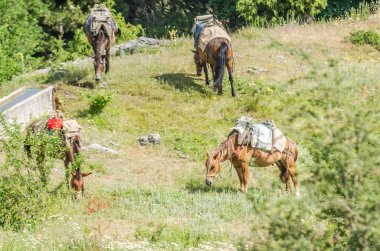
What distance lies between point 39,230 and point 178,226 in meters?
2.26

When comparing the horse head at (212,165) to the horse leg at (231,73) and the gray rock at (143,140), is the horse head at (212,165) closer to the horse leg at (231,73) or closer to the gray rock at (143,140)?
the gray rock at (143,140)

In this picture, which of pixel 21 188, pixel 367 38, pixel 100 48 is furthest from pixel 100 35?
pixel 21 188

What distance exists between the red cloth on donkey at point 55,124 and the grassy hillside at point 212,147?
1374mm

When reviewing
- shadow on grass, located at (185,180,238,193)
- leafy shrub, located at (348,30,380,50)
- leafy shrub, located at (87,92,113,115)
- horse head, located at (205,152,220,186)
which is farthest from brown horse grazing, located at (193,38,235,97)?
horse head, located at (205,152,220,186)

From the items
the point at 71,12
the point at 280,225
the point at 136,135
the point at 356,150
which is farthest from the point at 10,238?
the point at 71,12

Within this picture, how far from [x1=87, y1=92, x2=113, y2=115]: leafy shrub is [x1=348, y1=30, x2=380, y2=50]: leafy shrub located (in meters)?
10.8

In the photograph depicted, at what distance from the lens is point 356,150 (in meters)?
8.04

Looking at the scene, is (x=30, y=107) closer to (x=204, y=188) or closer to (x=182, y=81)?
(x=204, y=188)

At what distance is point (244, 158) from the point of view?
53.1ft

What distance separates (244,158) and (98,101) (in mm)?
7233

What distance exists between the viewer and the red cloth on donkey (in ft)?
49.5

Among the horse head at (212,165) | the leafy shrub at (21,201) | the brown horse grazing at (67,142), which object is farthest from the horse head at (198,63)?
the leafy shrub at (21,201)

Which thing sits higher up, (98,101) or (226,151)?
(226,151)

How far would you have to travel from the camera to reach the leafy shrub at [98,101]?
73.1ft
